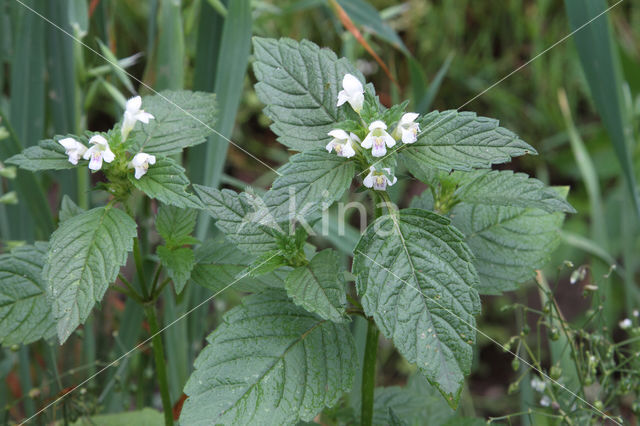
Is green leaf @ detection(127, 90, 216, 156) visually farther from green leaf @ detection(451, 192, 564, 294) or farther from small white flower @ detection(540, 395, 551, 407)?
small white flower @ detection(540, 395, 551, 407)

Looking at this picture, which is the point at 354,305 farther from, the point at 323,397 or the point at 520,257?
the point at 520,257

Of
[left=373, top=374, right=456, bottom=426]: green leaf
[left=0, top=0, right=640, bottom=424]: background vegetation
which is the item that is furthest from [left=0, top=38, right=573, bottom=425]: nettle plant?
[left=0, top=0, right=640, bottom=424]: background vegetation

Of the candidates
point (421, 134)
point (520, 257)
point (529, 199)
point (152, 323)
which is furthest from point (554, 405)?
point (152, 323)

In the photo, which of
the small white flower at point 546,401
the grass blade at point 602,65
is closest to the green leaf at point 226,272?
the small white flower at point 546,401

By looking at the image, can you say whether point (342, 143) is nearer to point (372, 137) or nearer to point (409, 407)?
point (372, 137)

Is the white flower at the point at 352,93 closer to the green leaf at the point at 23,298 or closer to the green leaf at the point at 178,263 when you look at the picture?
the green leaf at the point at 178,263

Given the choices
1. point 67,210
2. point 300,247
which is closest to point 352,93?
point 300,247
